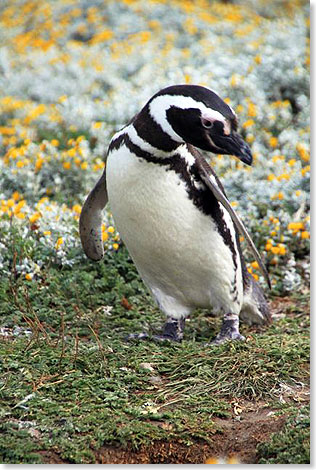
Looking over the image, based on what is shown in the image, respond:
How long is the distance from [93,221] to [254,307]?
1106 mm

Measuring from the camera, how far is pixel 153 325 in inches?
Result: 193

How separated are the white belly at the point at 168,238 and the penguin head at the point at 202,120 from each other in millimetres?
280

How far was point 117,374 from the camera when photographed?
400cm

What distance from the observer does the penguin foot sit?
15.0ft

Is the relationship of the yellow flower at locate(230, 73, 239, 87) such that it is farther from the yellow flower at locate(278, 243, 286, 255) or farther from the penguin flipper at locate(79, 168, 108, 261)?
the penguin flipper at locate(79, 168, 108, 261)

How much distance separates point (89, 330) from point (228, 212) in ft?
3.51

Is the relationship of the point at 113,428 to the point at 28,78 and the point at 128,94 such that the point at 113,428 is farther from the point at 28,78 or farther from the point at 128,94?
the point at 28,78

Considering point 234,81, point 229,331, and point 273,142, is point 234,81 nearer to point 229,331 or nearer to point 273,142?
point 273,142

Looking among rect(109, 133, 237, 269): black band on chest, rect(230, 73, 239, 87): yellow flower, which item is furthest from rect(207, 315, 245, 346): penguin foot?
rect(230, 73, 239, 87): yellow flower

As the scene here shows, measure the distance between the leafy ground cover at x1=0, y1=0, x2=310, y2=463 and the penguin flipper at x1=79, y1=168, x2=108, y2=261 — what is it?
0.33 metres

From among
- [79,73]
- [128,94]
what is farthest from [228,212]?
[79,73]

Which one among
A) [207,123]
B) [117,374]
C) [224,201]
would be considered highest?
[207,123]

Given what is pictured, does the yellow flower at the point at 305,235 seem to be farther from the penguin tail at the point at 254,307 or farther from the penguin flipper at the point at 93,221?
the penguin flipper at the point at 93,221

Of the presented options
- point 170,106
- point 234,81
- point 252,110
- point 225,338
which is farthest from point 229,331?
point 234,81
